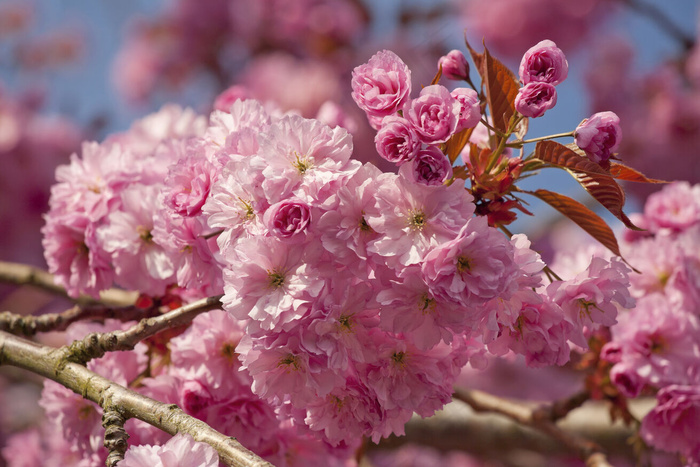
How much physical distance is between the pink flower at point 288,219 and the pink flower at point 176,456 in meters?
0.32

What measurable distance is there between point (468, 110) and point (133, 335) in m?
0.68

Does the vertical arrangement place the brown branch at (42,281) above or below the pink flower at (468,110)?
below

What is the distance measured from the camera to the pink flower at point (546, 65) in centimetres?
98

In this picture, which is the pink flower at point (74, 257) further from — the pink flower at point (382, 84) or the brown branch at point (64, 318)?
the pink flower at point (382, 84)

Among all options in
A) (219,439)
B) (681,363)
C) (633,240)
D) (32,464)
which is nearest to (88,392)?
(219,439)

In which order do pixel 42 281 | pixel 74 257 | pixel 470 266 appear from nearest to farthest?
pixel 470 266, pixel 74 257, pixel 42 281

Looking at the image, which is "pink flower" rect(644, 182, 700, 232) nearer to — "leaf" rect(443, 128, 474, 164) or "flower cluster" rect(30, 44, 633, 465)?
"flower cluster" rect(30, 44, 633, 465)

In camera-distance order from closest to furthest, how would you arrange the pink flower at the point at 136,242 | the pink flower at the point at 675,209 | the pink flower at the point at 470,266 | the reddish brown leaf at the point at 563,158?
the pink flower at the point at 470,266 < the reddish brown leaf at the point at 563,158 < the pink flower at the point at 136,242 < the pink flower at the point at 675,209

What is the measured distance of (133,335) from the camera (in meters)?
1.14

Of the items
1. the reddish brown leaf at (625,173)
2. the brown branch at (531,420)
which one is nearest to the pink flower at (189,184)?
the reddish brown leaf at (625,173)

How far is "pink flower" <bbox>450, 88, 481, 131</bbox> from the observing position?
38.4 inches

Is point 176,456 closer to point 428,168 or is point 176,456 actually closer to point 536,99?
→ point 428,168

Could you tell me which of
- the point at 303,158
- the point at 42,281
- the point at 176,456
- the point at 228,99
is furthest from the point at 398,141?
the point at 42,281

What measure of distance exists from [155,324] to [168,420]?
0.65 feet
